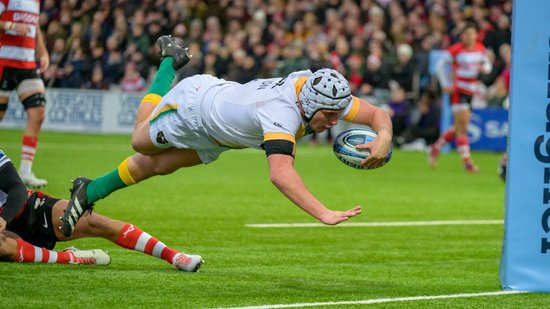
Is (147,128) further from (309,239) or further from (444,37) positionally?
(444,37)

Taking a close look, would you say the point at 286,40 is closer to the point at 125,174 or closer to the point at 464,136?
the point at 464,136

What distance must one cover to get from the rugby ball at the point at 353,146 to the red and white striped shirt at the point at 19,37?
631 centimetres

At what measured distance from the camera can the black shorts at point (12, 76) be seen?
13.1 metres

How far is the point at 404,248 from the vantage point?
33.2 feet

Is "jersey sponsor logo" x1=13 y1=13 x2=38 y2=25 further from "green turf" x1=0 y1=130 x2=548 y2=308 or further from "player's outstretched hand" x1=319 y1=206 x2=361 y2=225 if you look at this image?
"player's outstretched hand" x1=319 y1=206 x2=361 y2=225

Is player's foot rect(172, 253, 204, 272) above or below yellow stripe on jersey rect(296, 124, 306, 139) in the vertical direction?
below

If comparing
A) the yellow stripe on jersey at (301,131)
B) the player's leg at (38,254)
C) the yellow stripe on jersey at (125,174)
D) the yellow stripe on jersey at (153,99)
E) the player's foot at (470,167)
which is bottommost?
the player's foot at (470,167)

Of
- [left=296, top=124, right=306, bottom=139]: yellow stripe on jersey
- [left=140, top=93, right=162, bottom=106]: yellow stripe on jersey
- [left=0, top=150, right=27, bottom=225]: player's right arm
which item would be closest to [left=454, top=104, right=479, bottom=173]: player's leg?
[left=140, top=93, right=162, bottom=106]: yellow stripe on jersey

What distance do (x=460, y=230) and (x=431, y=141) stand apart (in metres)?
13.9

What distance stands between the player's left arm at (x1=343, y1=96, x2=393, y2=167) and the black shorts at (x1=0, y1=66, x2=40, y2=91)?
6.33 m

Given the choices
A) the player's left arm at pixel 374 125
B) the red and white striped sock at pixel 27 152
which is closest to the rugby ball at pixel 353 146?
the player's left arm at pixel 374 125

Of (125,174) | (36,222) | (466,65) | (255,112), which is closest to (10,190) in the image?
(36,222)

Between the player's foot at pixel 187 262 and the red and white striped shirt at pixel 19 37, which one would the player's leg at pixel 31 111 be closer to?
the red and white striped shirt at pixel 19 37

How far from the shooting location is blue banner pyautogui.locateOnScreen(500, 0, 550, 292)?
7406mm
